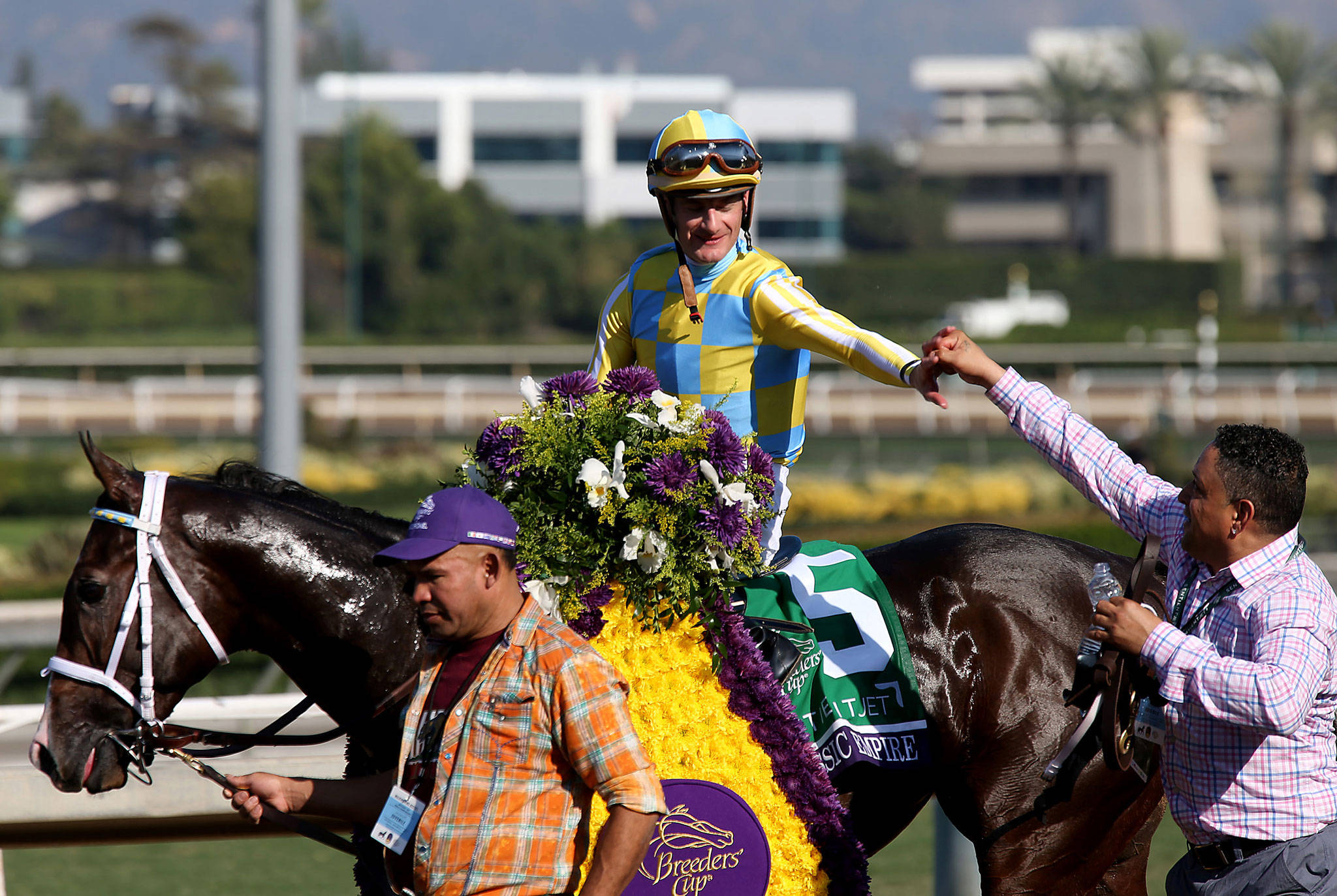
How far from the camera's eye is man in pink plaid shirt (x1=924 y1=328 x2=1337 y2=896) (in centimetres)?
240

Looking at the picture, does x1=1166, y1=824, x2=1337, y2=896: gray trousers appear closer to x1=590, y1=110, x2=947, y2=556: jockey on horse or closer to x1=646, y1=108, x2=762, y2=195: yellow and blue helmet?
x1=590, y1=110, x2=947, y2=556: jockey on horse

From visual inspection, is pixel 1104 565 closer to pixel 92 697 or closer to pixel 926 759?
pixel 926 759

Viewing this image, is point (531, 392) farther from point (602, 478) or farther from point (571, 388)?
point (602, 478)

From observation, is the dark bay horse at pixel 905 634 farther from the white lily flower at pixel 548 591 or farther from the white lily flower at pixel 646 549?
the white lily flower at pixel 646 549

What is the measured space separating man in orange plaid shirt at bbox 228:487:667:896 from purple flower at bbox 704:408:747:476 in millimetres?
680

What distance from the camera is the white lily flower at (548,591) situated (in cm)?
283

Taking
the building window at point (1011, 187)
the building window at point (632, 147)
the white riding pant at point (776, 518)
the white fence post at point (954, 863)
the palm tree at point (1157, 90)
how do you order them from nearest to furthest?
1. the white riding pant at point (776, 518)
2. the white fence post at point (954, 863)
3. the palm tree at point (1157, 90)
4. the building window at point (632, 147)
5. the building window at point (1011, 187)

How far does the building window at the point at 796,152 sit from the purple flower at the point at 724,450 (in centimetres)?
5722

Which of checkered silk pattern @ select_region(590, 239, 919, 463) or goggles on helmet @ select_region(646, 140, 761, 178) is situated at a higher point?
goggles on helmet @ select_region(646, 140, 761, 178)

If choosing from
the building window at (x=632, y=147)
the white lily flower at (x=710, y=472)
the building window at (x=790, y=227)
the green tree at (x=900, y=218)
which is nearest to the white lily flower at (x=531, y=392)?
the white lily flower at (x=710, y=472)

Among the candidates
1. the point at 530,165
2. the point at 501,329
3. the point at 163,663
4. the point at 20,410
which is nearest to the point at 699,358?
the point at 163,663

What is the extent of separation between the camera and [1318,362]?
2478 cm

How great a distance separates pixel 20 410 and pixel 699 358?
66.6 feet

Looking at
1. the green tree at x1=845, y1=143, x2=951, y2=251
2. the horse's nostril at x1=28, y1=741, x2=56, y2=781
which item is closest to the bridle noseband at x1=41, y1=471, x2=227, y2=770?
the horse's nostril at x1=28, y1=741, x2=56, y2=781
